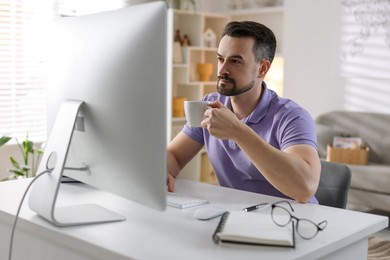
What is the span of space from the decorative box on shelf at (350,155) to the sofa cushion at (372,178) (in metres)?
0.19

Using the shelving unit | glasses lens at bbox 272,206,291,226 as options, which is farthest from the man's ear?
the shelving unit

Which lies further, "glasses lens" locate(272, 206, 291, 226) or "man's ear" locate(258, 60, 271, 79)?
"man's ear" locate(258, 60, 271, 79)

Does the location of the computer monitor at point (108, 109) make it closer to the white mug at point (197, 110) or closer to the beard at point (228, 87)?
the white mug at point (197, 110)

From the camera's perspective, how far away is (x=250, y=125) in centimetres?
204

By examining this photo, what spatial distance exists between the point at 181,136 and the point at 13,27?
2785mm

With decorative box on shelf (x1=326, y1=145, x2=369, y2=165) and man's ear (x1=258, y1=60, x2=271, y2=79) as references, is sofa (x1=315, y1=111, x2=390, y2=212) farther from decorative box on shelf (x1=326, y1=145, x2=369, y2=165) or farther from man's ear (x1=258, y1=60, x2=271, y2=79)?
man's ear (x1=258, y1=60, x2=271, y2=79)

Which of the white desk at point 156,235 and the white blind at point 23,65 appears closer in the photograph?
the white desk at point 156,235

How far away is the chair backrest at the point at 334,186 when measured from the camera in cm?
184

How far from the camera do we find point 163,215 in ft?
4.77

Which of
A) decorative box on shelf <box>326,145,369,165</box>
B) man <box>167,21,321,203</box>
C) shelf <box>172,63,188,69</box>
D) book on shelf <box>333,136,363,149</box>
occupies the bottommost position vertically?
decorative box on shelf <box>326,145,369,165</box>

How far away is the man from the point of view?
178cm

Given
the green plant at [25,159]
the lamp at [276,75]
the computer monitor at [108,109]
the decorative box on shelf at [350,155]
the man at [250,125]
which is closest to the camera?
the computer monitor at [108,109]

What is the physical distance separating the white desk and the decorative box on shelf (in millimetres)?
2830

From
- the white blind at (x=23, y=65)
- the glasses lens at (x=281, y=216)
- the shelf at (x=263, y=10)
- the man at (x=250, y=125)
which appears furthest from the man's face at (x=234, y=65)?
the shelf at (x=263, y=10)
